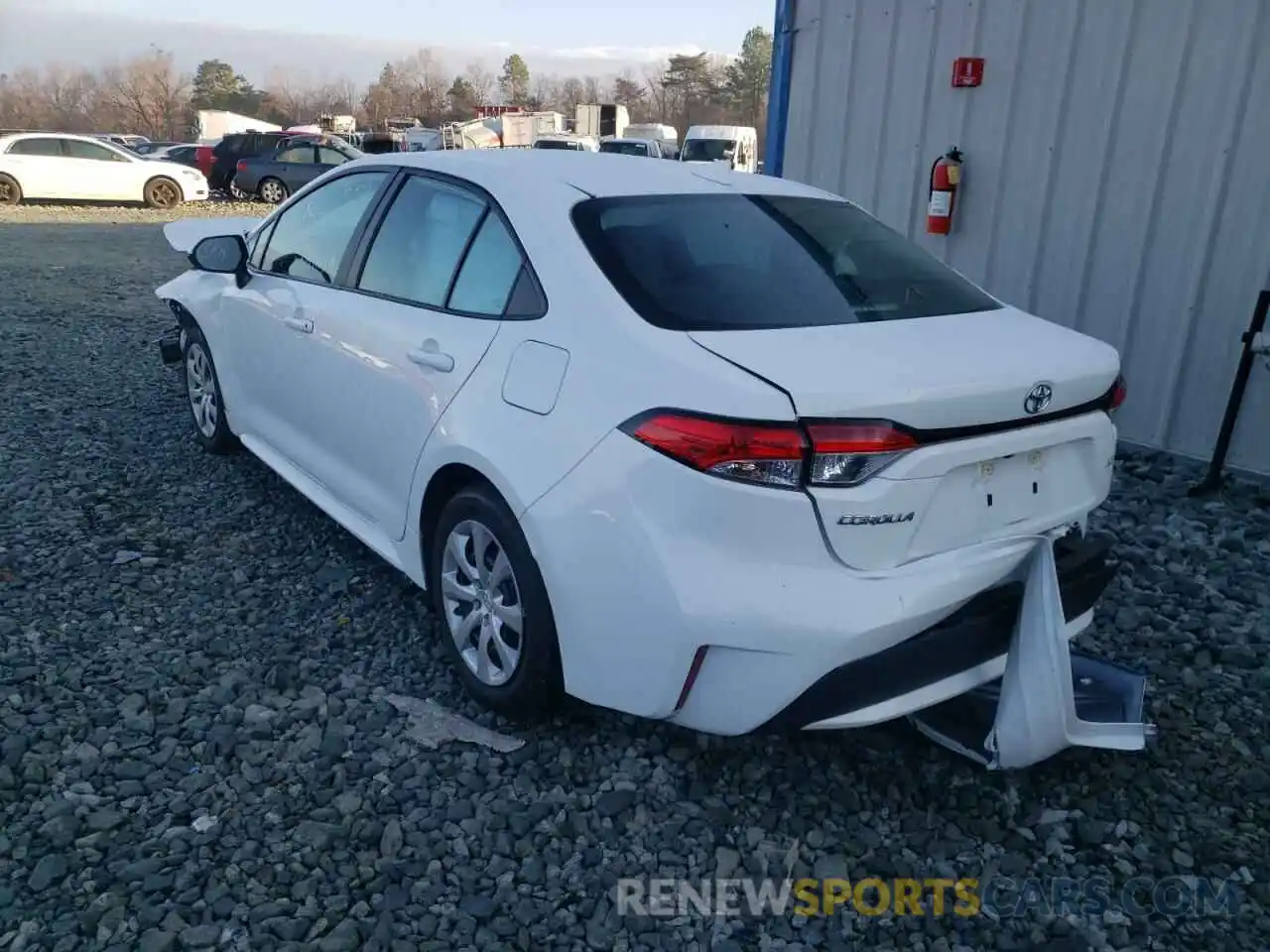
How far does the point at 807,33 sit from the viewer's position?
279 inches

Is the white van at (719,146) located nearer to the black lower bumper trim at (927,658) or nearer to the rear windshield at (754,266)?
the rear windshield at (754,266)

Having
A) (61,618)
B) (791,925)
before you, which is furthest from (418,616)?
(791,925)

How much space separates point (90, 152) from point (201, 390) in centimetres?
1875

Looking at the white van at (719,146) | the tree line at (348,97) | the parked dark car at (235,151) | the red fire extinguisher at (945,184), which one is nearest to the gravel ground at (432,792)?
the red fire extinguisher at (945,184)

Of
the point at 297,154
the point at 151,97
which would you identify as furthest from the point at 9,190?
the point at 151,97

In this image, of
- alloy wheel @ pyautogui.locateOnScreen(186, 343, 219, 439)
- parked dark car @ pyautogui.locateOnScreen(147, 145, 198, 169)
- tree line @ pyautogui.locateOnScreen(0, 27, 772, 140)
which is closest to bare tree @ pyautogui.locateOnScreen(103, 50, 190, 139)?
tree line @ pyautogui.locateOnScreen(0, 27, 772, 140)

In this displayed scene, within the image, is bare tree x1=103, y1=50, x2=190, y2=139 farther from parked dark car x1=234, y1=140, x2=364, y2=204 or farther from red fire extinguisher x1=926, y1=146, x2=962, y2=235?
red fire extinguisher x1=926, y1=146, x2=962, y2=235

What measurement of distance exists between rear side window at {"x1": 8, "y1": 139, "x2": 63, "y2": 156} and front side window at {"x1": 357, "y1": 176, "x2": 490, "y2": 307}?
2060 cm

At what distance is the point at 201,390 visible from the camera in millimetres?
5266

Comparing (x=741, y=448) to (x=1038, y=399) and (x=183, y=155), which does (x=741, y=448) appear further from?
(x=183, y=155)

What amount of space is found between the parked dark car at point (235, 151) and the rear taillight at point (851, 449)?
76.6 ft

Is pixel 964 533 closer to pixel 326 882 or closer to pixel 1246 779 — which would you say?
pixel 1246 779

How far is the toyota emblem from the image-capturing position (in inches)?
98.1

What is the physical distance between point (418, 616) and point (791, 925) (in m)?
1.88
